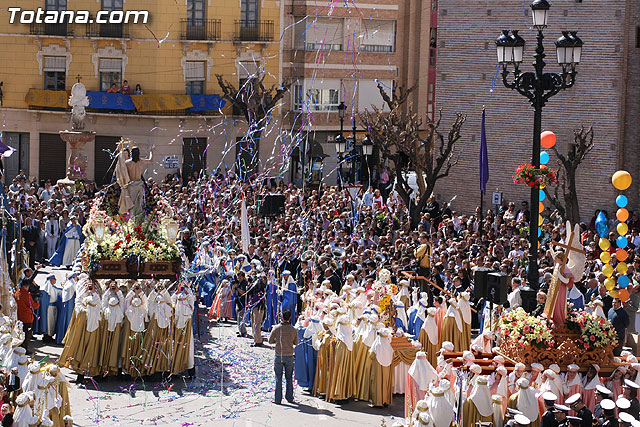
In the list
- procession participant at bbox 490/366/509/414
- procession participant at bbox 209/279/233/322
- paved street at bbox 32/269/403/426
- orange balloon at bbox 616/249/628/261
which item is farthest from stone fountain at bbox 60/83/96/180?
procession participant at bbox 490/366/509/414

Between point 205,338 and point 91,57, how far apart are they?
24.2 m

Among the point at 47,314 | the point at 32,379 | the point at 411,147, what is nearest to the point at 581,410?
the point at 32,379

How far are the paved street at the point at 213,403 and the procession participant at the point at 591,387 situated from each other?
2.80 meters

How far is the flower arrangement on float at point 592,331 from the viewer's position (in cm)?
1320

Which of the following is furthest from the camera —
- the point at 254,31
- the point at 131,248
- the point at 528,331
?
the point at 254,31

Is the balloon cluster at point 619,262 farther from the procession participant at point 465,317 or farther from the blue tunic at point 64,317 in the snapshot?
the blue tunic at point 64,317

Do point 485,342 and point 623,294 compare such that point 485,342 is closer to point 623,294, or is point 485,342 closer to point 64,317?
point 623,294

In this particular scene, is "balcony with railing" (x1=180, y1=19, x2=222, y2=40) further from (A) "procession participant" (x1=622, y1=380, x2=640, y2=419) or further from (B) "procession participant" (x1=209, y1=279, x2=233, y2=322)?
(A) "procession participant" (x1=622, y1=380, x2=640, y2=419)

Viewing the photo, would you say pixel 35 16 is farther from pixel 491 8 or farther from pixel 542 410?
pixel 542 410

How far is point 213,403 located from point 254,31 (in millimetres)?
28268

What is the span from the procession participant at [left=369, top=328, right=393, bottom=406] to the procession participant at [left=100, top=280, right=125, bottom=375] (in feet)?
13.0

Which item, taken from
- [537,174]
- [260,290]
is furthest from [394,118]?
[537,174]

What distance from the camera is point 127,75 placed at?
136 ft

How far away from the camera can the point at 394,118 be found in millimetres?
30469
